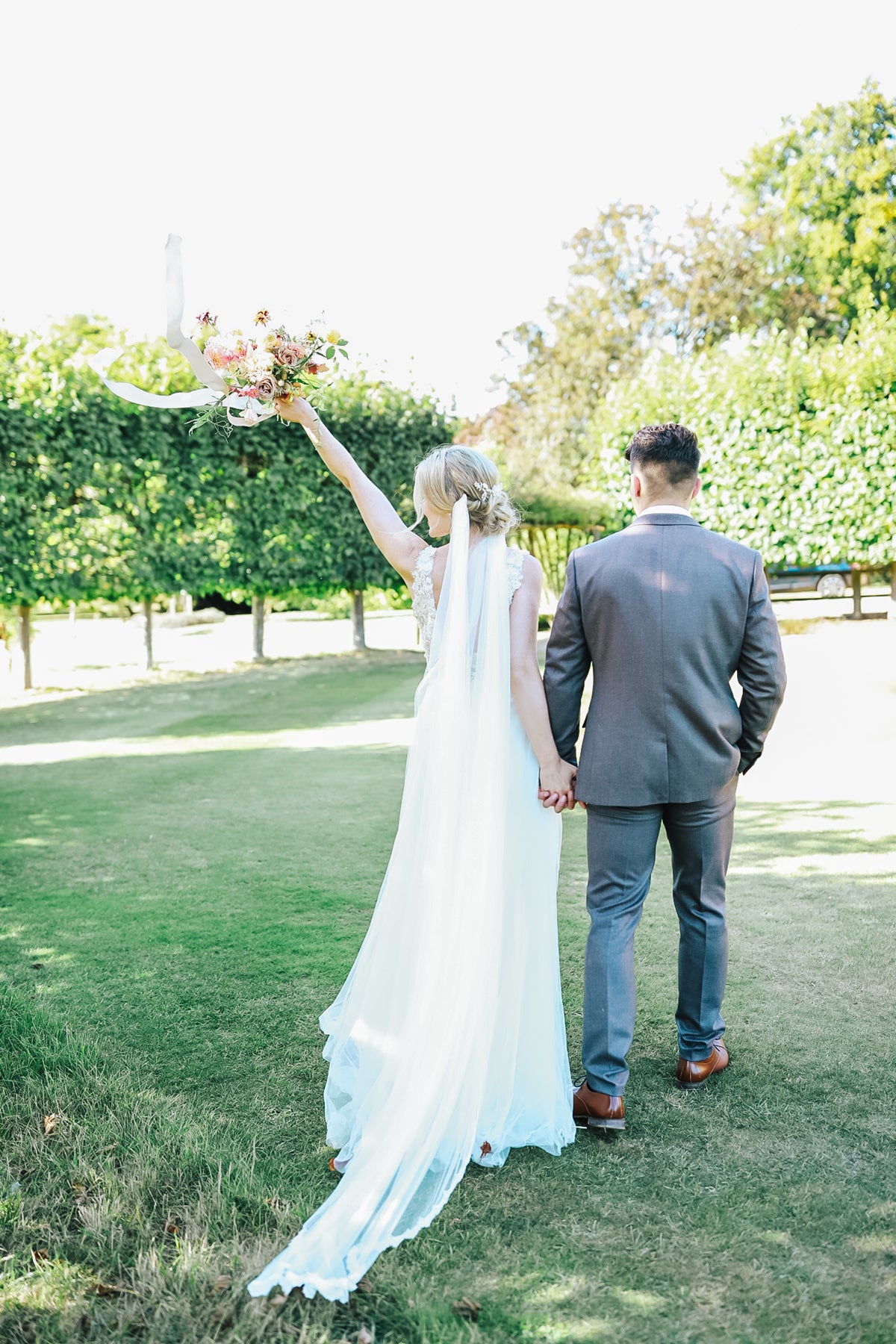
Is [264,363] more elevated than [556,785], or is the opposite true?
[264,363]

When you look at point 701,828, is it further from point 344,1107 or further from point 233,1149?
point 233,1149

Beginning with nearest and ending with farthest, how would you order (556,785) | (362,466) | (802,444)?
(556,785)
(362,466)
(802,444)

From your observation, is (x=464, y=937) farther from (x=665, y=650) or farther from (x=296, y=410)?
(x=296, y=410)

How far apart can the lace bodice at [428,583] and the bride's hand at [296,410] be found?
2.15ft

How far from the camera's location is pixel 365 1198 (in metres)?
2.75

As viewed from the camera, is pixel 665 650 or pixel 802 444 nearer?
pixel 665 650

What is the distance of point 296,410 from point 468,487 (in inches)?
30.5

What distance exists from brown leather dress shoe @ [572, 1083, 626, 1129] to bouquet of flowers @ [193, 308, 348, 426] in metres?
2.45

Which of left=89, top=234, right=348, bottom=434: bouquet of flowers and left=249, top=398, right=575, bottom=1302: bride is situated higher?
left=89, top=234, right=348, bottom=434: bouquet of flowers

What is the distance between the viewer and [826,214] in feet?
106

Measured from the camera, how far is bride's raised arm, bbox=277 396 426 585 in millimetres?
3578

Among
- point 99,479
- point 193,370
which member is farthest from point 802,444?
point 193,370

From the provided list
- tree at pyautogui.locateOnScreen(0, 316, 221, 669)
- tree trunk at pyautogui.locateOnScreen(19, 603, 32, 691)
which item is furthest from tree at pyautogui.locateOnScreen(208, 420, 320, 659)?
tree trunk at pyautogui.locateOnScreen(19, 603, 32, 691)

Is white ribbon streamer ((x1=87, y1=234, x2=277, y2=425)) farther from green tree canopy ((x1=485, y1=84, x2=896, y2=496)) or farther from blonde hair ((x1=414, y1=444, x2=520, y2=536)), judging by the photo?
green tree canopy ((x1=485, y1=84, x2=896, y2=496))
